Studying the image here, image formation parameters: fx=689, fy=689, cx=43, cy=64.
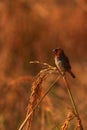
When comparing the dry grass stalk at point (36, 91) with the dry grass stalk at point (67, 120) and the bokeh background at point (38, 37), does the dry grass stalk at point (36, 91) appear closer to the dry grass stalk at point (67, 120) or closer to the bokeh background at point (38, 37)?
the dry grass stalk at point (67, 120)

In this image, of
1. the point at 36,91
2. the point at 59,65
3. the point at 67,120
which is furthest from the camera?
the point at 59,65

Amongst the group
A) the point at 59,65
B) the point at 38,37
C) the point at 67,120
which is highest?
the point at 59,65

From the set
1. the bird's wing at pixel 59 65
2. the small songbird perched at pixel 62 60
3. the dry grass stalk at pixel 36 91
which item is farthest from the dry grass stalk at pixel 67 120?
the small songbird perched at pixel 62 60

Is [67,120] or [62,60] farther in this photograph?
[62,60]

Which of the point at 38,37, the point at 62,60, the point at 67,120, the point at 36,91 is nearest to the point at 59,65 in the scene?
the point at 62,60

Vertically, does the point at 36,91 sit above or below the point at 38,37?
above

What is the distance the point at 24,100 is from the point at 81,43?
5.94 m

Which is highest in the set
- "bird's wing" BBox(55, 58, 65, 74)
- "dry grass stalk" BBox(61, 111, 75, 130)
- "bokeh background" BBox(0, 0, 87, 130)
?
"bird's wing" BBox(55, 58, 65, 74)

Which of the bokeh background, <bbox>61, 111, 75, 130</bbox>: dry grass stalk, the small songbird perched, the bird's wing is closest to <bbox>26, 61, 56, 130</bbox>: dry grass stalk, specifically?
<bbox>61, 111, 75, 130</bbox>: dry grass stalk

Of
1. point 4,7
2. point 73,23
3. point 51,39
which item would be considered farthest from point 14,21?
point 73,23

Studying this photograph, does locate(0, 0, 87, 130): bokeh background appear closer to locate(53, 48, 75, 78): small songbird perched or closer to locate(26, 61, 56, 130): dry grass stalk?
locate(53, 48, 75, 78): small songbird perched

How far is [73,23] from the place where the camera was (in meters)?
13.0

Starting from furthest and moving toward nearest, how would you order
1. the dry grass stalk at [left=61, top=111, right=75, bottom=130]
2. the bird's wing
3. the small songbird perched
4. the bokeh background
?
Answer: 1. the bokeh background
2. the small songbird perched
3. the bird's wing
4. the dry grass stalk at [left=61, top=111, right=75, bottom=130]

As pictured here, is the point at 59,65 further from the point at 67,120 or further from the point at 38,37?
the point at 38,37
